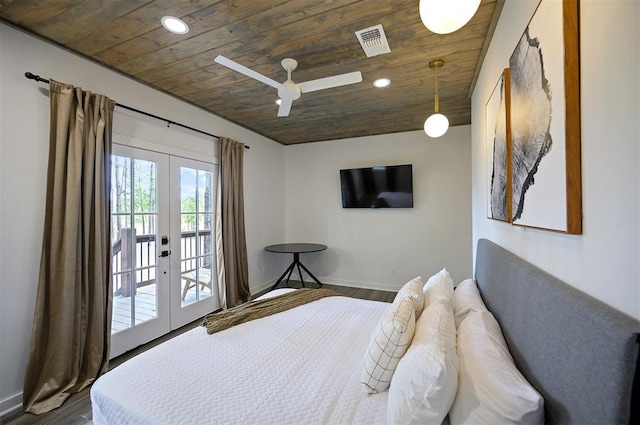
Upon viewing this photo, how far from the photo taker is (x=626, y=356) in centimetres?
50

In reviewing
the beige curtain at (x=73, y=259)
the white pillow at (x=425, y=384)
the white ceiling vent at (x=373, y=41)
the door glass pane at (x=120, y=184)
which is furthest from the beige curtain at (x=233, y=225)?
the white pillow at (x=425, y=384)

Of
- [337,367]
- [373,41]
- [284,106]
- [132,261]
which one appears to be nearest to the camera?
[337,367]

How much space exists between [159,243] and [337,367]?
242 centimetres

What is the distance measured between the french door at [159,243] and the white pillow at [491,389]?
9.45 ft

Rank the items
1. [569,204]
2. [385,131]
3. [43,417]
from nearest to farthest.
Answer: [569,204], [43,417], [385,131]

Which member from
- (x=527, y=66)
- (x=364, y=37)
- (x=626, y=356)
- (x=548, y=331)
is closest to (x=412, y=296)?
(x=548, y=331)

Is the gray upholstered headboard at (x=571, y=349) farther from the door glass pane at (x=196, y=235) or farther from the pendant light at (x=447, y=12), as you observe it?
the door glass pane at (x=196, y=235)

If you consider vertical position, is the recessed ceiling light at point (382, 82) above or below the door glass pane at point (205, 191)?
above

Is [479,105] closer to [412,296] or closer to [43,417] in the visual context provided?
[412,296]

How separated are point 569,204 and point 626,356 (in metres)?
0.46

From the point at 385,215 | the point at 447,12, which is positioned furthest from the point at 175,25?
the point at 385,215

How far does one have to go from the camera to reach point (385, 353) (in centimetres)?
119

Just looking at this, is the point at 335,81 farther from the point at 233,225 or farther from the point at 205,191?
the point at 233,225

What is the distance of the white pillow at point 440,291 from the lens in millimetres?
1560
